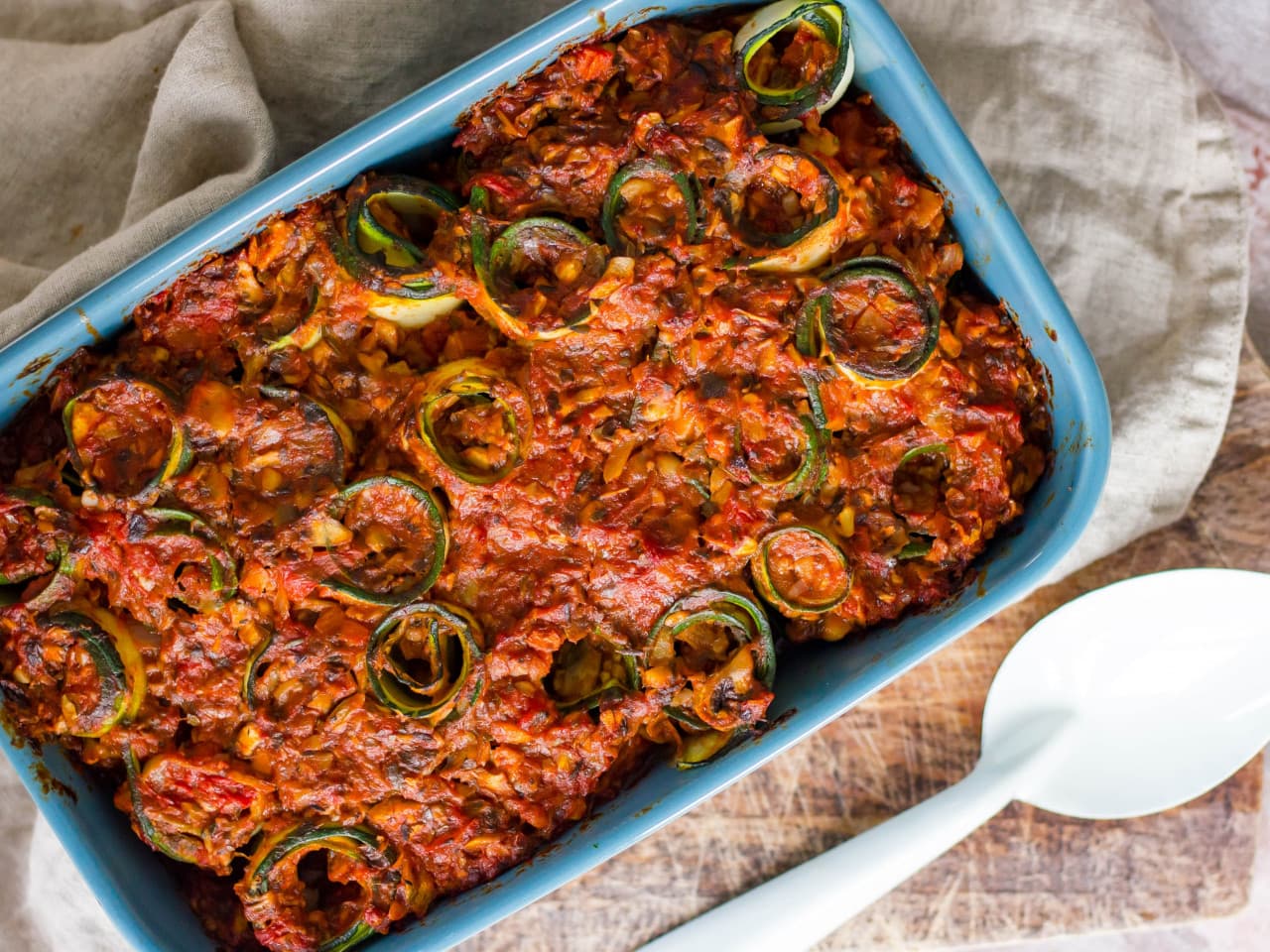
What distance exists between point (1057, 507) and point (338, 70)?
6.86 ft

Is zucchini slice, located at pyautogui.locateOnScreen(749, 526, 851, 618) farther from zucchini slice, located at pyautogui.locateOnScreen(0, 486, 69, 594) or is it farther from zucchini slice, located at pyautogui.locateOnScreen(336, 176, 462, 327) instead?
zucchini slice, located at pyautogui.locateOnScreen(0, 486, 69, 594)

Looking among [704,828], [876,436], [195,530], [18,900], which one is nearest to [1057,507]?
[876,436]

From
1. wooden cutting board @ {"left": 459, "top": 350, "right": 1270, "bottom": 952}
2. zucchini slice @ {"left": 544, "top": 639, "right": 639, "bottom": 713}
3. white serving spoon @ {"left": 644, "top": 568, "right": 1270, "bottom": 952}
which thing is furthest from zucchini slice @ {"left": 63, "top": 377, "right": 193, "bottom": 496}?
white serving spoon @ {"left": 644, "top": 568, "right": 1270, "bottom": 952}

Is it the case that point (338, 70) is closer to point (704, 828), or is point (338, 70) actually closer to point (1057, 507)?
point (1057, 507)

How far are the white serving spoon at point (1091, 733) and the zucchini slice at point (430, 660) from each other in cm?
123

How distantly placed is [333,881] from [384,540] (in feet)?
2.53

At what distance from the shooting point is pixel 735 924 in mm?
3150

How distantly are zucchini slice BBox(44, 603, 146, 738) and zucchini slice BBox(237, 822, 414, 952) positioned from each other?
0.44 metres

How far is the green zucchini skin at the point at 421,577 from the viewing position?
2.38m

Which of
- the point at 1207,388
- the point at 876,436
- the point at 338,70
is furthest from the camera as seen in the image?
the point at 1207,388

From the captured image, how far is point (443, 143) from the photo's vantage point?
2564mm

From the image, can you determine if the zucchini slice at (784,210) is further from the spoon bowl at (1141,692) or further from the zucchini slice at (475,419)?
the spoon bowl at (1141,692)

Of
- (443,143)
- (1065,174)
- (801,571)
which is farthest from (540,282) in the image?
(1065,174)

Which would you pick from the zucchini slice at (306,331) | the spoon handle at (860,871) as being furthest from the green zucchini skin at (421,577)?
the spoon handle at (860,871)
